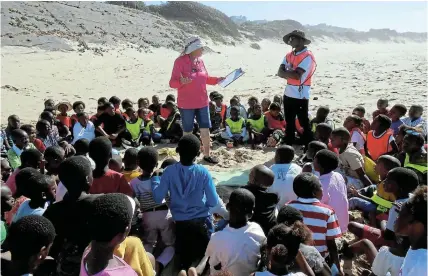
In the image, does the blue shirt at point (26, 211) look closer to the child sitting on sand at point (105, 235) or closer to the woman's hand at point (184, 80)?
the child sitting on sand at point (105, 235)

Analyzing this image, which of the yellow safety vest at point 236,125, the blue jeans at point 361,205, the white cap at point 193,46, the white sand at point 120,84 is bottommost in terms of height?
the white sand at point 120,84

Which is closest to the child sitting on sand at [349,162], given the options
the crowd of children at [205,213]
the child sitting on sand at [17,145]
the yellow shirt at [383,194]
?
the crowd of children at [205,213]

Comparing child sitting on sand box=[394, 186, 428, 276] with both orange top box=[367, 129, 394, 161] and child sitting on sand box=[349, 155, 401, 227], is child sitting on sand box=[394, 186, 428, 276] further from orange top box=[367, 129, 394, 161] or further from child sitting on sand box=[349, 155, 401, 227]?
orange top box=[367, 129, 394, 161]

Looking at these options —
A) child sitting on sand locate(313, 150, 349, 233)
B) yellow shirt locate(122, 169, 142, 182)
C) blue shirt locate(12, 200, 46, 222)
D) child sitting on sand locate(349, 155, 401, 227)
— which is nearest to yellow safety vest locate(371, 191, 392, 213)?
child sitting on sand locate(349, 155, 401, 227)

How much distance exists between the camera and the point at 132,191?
3.57 meters

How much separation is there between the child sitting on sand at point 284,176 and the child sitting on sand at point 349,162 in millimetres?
839

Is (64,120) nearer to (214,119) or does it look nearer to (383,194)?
(214,119)

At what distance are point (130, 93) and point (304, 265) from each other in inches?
459

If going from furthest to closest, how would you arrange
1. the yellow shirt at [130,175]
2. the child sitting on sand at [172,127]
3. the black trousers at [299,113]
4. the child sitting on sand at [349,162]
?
the child sitting on sand at [172,127] < the black trousers at [299,113] < the child sitting on sand at [349,162] < the yellow shirt at [130,175]

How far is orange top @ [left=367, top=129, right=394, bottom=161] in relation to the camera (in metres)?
5.31

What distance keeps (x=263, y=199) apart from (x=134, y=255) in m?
1.40

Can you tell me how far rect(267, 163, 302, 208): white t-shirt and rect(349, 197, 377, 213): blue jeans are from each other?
68 cm

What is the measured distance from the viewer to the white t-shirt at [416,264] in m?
2.05

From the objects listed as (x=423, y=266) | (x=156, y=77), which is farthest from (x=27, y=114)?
(x=423, y=266)
